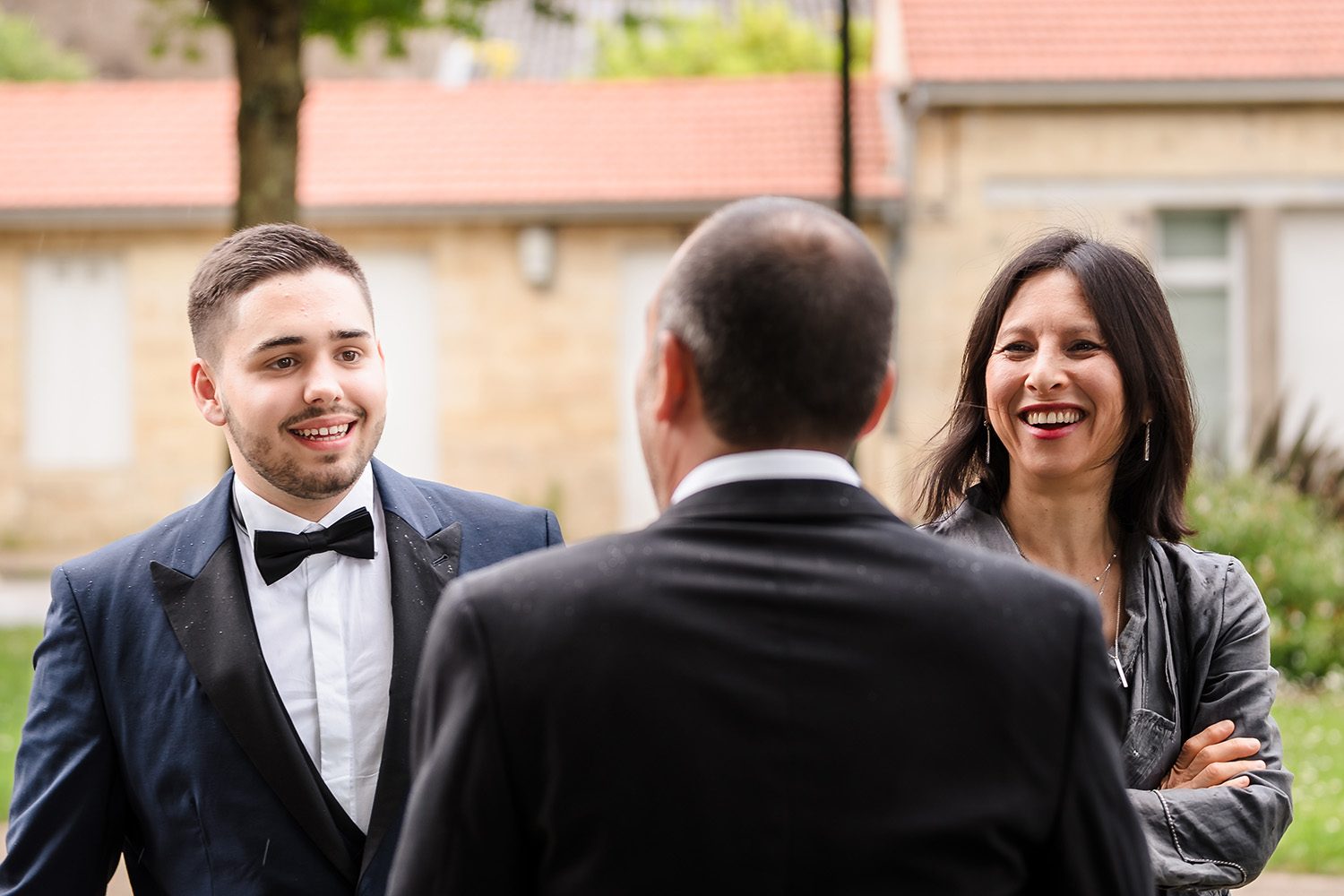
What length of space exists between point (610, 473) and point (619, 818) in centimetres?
1348

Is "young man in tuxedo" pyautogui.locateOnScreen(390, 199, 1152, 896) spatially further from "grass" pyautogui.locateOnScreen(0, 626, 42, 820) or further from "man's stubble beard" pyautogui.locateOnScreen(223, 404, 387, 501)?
"grass" pyautogui.locateOnScreen(0, 626, 42, 820)

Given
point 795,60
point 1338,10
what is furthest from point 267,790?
point 795,60

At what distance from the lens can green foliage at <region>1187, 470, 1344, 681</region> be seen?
346 inches

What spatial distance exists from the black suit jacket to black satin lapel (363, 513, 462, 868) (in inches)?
29.7

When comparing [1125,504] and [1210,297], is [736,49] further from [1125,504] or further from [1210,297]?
[1125,504]

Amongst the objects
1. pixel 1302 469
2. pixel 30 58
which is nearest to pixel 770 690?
pixel 1302 469

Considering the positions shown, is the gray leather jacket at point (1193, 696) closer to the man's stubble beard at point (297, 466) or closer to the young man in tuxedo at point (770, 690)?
the young man in tuxedo at point (770, 690)

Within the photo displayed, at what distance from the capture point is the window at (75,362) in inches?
616

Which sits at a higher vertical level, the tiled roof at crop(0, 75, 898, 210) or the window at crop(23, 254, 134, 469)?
the tiled roof at crop(0, 75, 898, 210)

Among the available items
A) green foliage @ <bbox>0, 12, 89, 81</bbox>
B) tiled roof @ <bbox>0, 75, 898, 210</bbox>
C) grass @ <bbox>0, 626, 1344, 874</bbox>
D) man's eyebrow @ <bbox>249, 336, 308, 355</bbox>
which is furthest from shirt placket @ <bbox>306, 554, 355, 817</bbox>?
green foliage @ <bbox>0, 12, 89, 81</bbox>

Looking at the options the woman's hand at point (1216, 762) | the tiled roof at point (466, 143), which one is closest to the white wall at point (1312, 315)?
the tiled roof at point (466, 143)

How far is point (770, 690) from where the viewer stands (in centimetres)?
152

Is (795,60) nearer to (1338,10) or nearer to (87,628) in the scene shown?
(1338,10)

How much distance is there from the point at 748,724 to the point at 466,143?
49.3 ft
